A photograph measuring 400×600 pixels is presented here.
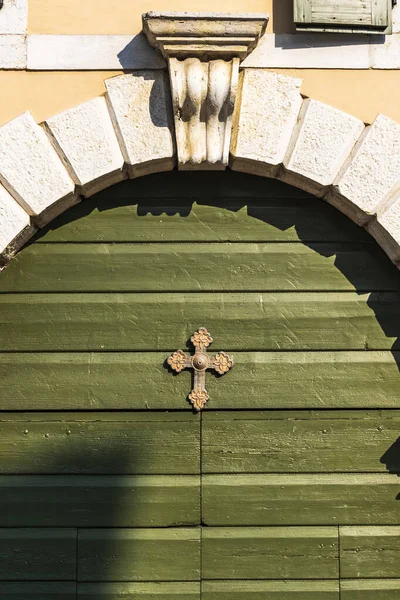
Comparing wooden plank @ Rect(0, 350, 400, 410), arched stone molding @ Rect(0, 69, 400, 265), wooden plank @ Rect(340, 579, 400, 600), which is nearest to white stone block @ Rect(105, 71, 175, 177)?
arched stone molding @ Rect(0, 69, 400, 265)

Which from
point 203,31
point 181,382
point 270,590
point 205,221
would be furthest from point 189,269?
point 270,590

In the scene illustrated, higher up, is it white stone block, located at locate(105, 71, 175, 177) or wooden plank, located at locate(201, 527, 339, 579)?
white stone block, located at locate(105, 71, 175, 177)

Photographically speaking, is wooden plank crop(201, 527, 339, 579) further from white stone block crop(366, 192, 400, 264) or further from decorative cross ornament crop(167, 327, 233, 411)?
white stone block crop(366, 192, 400, 264)

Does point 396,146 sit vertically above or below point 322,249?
above

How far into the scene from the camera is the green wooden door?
3348 millimetres

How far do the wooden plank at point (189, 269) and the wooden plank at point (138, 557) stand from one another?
3.33 ft

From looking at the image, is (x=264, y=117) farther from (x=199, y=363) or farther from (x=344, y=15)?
(x=199, y=363)

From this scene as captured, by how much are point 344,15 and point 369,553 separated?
7.25 feet

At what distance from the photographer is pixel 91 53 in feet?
Result: 11.2

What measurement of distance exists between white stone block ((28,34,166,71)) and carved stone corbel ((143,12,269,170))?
2.6 inches

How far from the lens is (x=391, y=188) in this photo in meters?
3.39

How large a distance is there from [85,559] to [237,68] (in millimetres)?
2076

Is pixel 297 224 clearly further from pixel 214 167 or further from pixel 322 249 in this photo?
pixel 214 167

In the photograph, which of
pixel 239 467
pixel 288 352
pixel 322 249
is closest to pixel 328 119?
pixel 322 249
